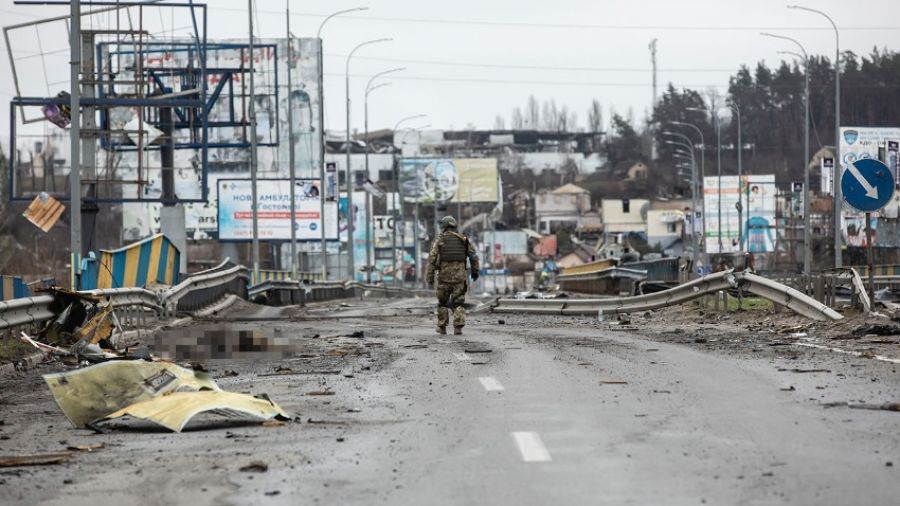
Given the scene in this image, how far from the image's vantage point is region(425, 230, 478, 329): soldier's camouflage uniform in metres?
22.3

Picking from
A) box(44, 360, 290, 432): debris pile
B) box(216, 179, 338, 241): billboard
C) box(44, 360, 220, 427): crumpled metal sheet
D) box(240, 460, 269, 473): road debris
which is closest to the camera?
box(240, 460, 269, 473): road debris

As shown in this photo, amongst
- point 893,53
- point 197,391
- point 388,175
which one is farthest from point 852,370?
point 388,175

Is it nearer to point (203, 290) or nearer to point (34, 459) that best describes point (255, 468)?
point (34, 459)

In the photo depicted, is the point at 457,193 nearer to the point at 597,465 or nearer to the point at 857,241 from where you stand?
the point at 857,241

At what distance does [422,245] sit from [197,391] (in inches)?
5658

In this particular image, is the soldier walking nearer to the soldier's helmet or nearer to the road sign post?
the soldier's helmet

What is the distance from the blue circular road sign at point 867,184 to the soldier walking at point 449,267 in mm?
5692

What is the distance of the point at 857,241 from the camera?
7856 cm

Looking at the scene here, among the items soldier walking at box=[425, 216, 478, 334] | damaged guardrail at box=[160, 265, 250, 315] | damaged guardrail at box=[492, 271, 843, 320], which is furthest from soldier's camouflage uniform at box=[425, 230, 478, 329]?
damaged guardrail at box=[160, 265, 250, 315]

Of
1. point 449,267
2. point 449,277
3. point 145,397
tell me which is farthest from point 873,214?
point 145,397

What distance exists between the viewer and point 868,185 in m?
19.2

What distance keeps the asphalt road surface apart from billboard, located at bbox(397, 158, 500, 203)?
353 ft

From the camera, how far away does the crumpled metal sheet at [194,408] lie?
32.9ft

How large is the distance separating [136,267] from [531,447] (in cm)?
1873
